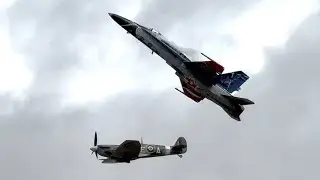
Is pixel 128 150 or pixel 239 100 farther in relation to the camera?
pixel 128 150

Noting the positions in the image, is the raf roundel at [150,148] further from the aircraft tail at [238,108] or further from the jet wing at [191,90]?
the aircraft tail at [238,108]

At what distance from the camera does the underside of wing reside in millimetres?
173125

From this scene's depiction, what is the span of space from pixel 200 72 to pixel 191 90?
7.92 metres

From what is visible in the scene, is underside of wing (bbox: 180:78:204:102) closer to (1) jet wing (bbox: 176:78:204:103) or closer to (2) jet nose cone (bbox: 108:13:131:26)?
(1) jet wing (bbox: 176:78:204:103)

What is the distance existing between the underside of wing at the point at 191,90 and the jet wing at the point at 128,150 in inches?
680

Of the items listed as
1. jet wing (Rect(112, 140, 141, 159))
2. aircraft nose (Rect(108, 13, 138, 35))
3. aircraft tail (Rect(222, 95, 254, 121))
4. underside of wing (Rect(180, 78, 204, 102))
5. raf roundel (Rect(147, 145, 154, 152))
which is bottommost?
jet wing (Rect(112, 140, 141, 159))

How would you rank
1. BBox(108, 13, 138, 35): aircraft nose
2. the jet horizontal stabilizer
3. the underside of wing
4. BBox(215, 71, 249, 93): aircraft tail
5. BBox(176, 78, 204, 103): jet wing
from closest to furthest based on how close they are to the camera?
the jet horizontal stabilizer, BBox(215, 71, 249, 93): aircraft tail, BBox(108, 13, 138, 35): aircraft nose, BBox(176, 78, 204, 103): jet wing, the underside of wing

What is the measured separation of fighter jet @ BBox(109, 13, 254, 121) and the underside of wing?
0.42 m

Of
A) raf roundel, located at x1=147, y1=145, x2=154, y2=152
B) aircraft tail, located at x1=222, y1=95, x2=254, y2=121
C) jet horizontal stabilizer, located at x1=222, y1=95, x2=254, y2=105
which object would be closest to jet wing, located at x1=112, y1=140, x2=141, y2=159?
raf roundel, located at x1=147, y1=145, x2=154, y2=152

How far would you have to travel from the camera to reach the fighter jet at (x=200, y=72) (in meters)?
167

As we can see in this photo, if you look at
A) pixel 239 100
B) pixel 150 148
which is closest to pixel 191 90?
pixel 239 100

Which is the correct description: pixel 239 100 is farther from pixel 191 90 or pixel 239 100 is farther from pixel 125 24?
pixel 125 24

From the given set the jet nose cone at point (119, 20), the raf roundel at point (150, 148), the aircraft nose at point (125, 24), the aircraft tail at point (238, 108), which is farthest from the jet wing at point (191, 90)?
the raf roundel at point (150, 148)

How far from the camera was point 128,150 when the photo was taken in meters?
181
